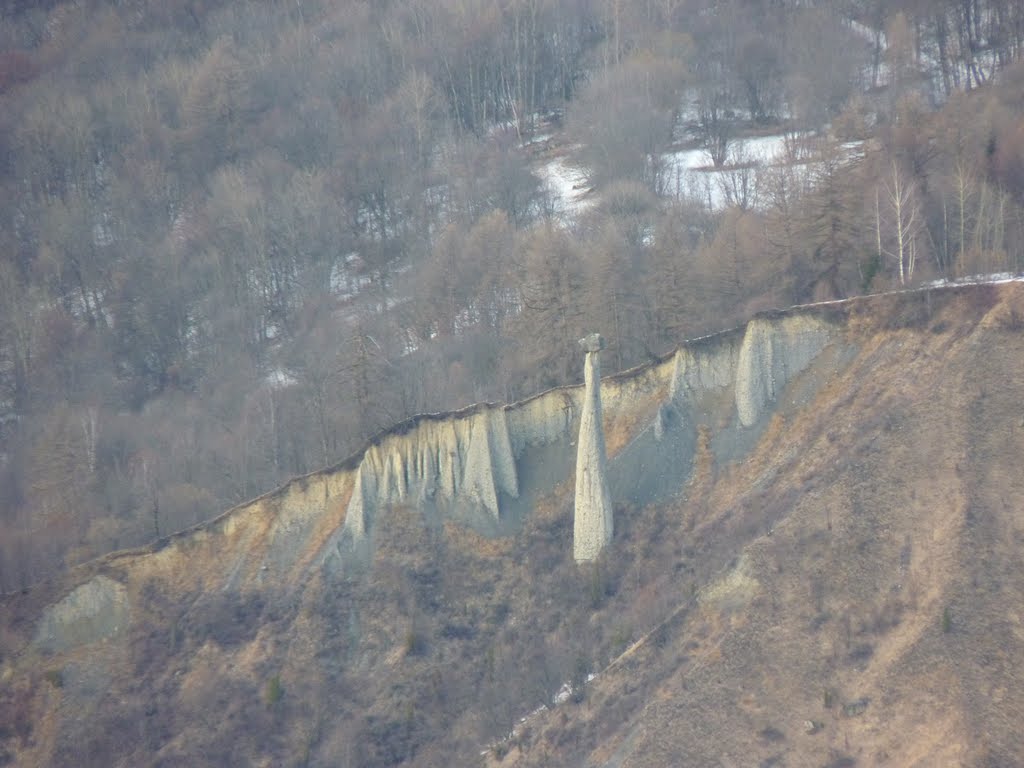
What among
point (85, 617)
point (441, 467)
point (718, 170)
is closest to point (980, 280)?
point (441, 467)

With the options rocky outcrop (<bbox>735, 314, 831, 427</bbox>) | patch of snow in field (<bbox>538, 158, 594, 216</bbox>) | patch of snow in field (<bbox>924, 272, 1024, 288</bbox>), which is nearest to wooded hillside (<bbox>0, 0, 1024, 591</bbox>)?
patch of snow in field (<bbox>538, 158, 594, 216</bbox>)

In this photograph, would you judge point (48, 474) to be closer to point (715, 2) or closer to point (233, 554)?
point (233, 554)

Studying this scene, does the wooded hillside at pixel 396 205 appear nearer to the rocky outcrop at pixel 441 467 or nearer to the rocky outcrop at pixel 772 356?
the rocky outcrop at pixel 441 467

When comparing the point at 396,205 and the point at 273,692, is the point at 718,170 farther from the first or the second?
the point at 273,692

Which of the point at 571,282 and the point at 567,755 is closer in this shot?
the point at 567,755

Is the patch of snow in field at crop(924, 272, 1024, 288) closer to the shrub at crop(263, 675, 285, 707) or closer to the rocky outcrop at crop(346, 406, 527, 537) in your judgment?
the rocky outcrop at crop(346, 406, 527, 537)

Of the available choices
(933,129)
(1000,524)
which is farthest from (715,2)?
(1000,524)
